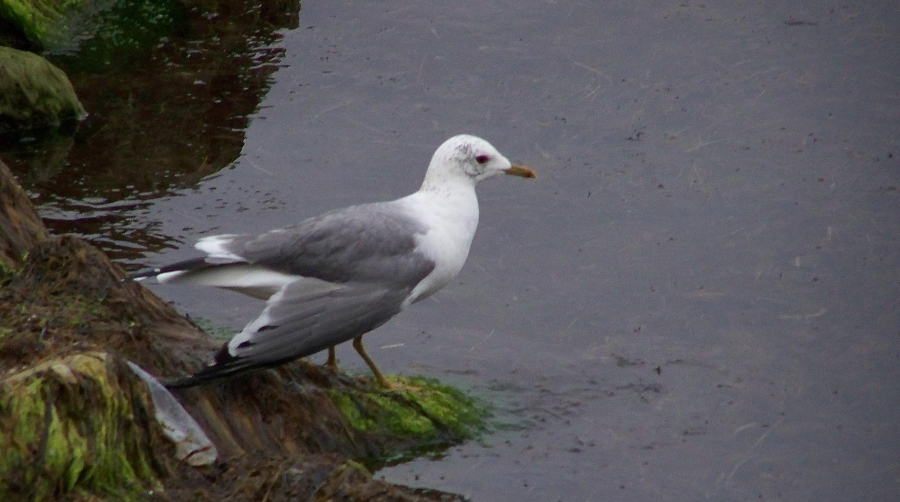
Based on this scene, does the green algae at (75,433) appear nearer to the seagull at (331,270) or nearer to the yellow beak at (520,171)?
the seagull at (331,270)

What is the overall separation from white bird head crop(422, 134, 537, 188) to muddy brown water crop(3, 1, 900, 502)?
1.34m

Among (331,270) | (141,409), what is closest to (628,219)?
(331,270)

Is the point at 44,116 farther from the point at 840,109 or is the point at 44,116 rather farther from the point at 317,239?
the point at 840,109

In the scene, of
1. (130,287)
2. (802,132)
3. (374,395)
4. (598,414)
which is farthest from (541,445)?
(802,132)

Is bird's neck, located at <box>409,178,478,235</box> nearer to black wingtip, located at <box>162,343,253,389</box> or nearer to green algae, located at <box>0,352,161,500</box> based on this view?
black wingtip, located at <box>162,343,253,389</box>

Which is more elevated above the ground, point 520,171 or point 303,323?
point 520,171

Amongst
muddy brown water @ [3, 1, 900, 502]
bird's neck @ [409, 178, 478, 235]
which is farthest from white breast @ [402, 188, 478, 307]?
muddy brown water @ [3, 1, 900, 502]

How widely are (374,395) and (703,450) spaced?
2.01 meters

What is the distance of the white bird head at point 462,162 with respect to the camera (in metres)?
7.36

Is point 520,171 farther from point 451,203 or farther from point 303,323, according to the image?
point 303,323

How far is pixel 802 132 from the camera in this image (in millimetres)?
11156

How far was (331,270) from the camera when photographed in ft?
21.6

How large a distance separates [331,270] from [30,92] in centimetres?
508

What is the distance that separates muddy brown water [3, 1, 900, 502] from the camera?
24.9 ft
